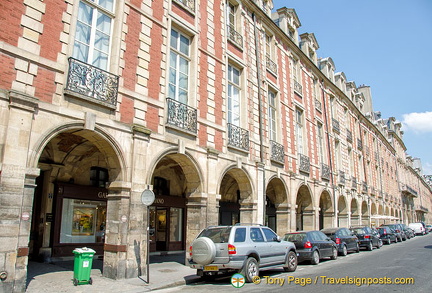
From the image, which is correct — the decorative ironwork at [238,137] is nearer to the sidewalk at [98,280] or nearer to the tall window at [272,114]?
the tall window at [272,114]

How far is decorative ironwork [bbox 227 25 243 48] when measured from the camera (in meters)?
15.1

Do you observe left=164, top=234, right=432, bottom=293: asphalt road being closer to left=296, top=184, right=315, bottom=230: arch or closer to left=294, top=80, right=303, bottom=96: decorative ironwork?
left=296, top=184, right=315, bottom=230: arch

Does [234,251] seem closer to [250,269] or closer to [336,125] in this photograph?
[250,269]

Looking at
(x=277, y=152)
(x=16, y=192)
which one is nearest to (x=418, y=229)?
(x=277, y=152)

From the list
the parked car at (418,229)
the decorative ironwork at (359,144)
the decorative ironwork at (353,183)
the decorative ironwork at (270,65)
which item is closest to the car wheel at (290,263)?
the decorative ironwork at (270,65)

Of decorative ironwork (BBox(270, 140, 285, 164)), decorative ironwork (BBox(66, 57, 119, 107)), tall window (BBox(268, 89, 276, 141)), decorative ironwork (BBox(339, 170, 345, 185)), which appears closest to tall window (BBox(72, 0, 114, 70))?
decorative ironwork (BBox(66, 57, 119, 107))

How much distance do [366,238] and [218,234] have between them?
1259 cm

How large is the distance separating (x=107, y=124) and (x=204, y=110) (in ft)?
14.3

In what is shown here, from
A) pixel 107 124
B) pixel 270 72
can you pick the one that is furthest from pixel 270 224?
pixel 107 124

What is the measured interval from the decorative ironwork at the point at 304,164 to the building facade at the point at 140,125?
114mm

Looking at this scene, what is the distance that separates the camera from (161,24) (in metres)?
11.4

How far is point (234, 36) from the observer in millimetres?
15414

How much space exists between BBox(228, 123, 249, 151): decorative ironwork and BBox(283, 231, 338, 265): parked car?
403cm

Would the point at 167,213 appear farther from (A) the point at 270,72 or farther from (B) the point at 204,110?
(A) the point at 270,72
